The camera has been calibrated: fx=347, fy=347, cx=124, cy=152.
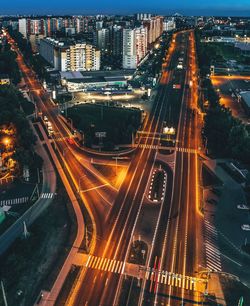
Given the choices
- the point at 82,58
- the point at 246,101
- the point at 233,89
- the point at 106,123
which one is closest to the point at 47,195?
the point at 106,123

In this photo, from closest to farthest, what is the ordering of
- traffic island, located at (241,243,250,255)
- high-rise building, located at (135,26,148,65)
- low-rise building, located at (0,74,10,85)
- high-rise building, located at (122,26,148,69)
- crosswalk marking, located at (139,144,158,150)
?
traffic island, located at (241,243,250,255) < crosswalk marking, located at (139,144,158,150) < low-rise building, located at (0,74,10,85) < high-rise building, located at (122,26,148,69) < high-rise building, located at (135,26,148,65)

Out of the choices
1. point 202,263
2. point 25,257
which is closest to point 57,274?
point 25,257

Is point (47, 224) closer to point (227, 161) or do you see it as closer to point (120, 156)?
point (120, 156)

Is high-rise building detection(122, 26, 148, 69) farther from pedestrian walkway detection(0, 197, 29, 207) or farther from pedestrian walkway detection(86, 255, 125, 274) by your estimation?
pedestrian walkway detection(86, 255, 125, 274)

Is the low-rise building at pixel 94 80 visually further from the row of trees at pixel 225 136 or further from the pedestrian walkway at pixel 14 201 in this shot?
the pedestrian walkway at pixel 14 201

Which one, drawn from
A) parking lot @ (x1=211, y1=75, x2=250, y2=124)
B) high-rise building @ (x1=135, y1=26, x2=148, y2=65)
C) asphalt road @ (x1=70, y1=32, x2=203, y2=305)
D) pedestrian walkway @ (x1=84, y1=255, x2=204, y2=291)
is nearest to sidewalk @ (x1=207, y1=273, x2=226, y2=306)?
pedestrian walkway @ (x1=84, y1=255, x2=204, y2=291)

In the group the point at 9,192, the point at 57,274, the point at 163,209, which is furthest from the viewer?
the point at 9,192

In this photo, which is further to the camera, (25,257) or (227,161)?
(227,161)
